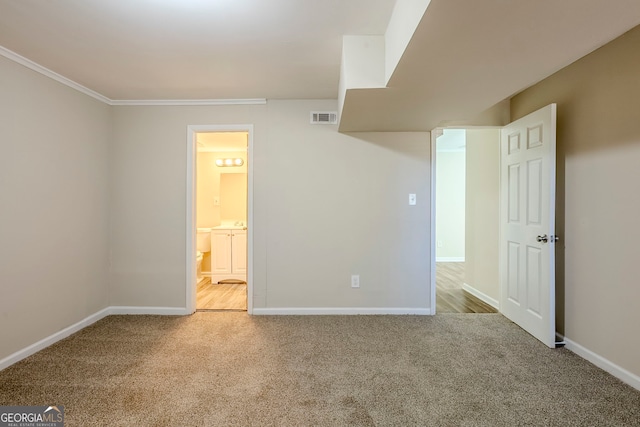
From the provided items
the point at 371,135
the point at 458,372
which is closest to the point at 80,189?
the point at 371,135

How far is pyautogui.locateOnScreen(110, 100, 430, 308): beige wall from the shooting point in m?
3.22

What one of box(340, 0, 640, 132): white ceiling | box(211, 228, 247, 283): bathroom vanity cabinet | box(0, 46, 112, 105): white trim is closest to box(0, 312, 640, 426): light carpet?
box(211, 228, 247, 283): bathroom vanity cabinet

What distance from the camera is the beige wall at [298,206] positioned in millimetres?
3223

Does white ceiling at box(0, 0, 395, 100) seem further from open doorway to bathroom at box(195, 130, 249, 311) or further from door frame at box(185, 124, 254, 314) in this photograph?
open doorway to bathroom at box(195, 130, 249, 311)

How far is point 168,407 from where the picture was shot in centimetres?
175

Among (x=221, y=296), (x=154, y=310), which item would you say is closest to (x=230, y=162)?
(x=221, y=296)

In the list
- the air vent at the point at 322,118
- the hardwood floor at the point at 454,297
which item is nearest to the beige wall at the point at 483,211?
the hardwood floor at the point at 454,297

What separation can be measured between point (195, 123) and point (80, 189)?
125 cm

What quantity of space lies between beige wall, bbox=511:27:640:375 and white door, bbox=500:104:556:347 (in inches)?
6.2

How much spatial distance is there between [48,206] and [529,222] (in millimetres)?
4161

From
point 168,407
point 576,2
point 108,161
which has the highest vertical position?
point 576,2

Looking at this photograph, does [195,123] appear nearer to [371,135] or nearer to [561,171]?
[371,135]

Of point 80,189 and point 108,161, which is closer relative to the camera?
point 80,189

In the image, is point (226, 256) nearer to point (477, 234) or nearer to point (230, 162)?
point (230, 162)
